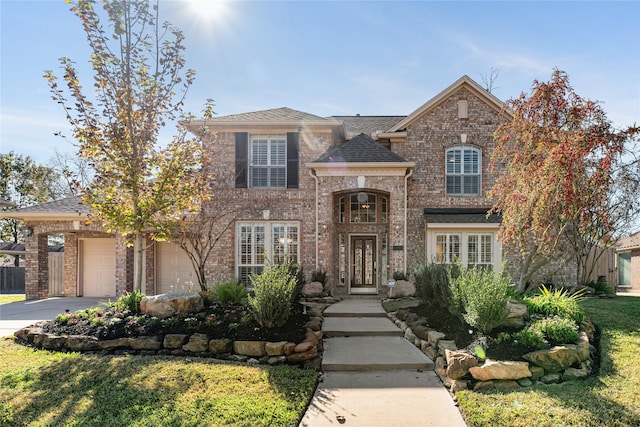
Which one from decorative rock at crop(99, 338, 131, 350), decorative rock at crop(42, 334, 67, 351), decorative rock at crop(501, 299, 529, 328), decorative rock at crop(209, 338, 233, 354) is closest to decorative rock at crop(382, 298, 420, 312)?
decorative rock at crop(501, 299, 529, 328)

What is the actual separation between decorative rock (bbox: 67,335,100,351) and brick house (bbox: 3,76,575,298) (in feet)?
21.4

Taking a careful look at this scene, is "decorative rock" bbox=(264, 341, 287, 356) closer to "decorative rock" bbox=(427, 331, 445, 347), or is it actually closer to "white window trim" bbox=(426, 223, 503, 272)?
"decorative rock" bbox=(427, 331, 445, 347)

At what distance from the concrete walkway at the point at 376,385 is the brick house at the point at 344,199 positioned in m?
5.35

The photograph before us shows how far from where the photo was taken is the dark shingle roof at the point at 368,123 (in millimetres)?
16812

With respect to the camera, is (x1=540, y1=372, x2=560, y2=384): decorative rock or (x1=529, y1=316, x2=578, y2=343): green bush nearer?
(x1=540, y1=372, x2=560, y2=384): decorative rock

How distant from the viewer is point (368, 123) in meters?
17.8

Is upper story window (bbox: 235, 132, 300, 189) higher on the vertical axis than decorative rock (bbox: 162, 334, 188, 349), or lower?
higher

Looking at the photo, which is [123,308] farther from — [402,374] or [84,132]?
[402,374]

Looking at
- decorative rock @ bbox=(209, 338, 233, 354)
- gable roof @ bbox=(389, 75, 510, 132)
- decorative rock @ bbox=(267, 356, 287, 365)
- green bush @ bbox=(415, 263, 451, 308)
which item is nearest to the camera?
decorative rock @ bbox=(267, 356, 287, 365)

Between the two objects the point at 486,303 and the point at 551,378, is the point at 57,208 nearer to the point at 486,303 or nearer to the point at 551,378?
the point at 486,303

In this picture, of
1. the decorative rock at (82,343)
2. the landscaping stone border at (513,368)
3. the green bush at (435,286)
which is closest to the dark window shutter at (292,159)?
the green bush at (435,286)

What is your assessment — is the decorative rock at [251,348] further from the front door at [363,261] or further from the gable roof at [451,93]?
the gable roof at [451,93]

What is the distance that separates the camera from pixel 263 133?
14.3m

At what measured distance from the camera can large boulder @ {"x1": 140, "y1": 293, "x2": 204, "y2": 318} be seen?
8086mm
